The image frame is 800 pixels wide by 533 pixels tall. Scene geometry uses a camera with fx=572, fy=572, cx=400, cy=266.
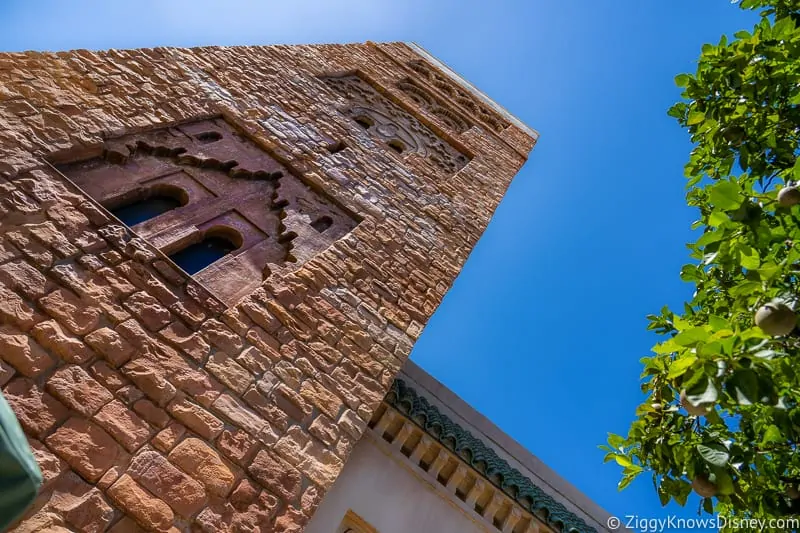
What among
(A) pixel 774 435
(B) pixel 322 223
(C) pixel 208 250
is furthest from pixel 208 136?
(A) pixel 774 435

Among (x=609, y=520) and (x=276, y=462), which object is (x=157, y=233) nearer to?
(x=276, y=462)

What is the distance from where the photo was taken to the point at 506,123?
10.9 meters

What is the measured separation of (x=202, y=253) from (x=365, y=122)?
411 centimetres

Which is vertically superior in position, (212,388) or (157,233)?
(157,233)

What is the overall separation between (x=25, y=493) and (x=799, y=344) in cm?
254

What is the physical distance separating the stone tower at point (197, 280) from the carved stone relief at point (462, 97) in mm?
4336

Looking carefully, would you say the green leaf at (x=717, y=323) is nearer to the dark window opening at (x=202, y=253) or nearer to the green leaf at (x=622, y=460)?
the green leaf at (x=622, y=460)

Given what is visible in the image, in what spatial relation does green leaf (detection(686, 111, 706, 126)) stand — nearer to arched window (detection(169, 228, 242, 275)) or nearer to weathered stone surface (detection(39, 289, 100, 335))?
arched window (detection(169, 228, 242, 275))

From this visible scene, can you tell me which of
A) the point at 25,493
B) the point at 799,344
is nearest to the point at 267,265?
the point at 25,493

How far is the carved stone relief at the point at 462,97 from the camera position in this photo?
1050cm

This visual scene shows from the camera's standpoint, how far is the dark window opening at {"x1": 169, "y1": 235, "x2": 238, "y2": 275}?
12.8 feet

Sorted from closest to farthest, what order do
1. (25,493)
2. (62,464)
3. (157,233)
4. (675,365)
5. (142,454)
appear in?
(25,493)
(675,365)
(62,464)
(142,454)
(157,233)

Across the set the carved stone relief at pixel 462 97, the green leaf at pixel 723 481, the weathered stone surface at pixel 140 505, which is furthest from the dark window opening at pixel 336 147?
the carved stone relief at pixel 462 97

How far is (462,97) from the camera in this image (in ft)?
35.6
